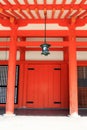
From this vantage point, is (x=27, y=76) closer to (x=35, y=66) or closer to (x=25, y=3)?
(x=35, y=66)

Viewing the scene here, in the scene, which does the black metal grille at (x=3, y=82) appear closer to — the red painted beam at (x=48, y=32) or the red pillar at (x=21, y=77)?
the red pillar at (x=21, y=77)

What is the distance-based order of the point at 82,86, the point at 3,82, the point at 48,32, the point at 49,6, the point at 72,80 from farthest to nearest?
the point at 3,82 < the point at 82,86 < the point at 48,32 < the point at 72,80 < the point at 49,6

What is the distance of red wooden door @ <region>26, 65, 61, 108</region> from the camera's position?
8281 mm

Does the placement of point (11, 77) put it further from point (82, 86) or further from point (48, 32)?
point (82, 86)

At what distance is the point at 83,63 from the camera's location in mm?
8391

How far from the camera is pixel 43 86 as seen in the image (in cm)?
844

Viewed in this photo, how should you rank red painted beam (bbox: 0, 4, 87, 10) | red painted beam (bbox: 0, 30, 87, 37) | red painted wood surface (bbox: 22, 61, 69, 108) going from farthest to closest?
red painted wood surface (bbox: 22, 61, 69, 108)
red painted beam (bbox: 0, 30, 87, 37)
red painted beam (bbox: 0, 4, 87, 10)

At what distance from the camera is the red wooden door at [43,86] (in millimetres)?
8281

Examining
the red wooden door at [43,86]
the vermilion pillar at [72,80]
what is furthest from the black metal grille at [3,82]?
the vermilion pillar at [72,80]

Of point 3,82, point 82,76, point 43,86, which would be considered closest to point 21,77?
point 3,82

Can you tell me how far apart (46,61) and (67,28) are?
2.32 m

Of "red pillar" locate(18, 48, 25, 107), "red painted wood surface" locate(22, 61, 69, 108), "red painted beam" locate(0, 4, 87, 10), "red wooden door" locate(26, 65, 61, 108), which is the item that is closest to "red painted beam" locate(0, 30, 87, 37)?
"red painted beam" locate(0, 4, 87, 10)

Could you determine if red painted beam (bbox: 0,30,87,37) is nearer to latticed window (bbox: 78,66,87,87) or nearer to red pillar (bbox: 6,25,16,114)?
red pillar (bbox: 6,25,16,114)

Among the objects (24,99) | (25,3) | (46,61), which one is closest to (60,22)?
(25,3)
